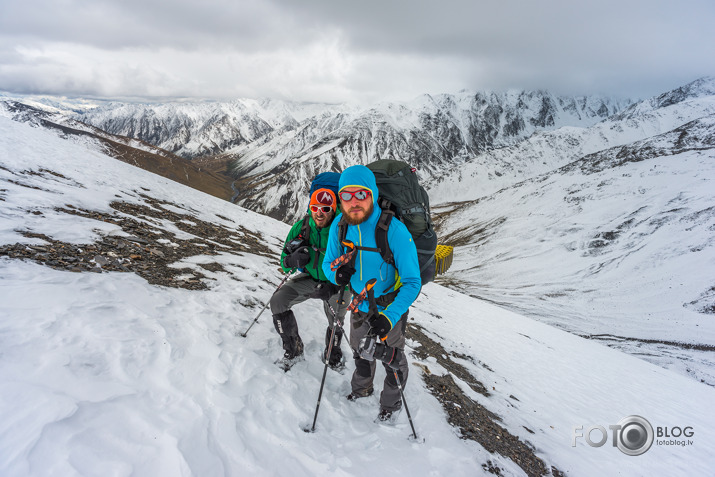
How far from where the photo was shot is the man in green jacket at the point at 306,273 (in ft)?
19.8

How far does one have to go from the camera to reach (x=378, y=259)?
4965 millimetres

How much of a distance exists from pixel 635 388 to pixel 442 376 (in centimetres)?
1364

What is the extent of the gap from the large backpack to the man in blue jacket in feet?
0.43

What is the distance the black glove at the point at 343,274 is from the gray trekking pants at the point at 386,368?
723mm

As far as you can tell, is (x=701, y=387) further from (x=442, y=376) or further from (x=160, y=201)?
(x=160, y=201)

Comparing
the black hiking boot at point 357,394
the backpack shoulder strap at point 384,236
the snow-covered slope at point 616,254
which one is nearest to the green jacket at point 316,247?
the backpack shoulder strap at point 384,236

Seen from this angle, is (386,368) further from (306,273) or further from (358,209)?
(358,209)

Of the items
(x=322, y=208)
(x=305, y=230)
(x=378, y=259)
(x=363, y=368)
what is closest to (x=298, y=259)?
(x=305, y=230)

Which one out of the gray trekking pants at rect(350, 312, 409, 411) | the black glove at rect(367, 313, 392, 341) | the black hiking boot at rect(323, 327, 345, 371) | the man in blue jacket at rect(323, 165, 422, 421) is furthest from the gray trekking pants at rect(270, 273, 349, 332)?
the black glove at rect(367, 313, 392, 341)

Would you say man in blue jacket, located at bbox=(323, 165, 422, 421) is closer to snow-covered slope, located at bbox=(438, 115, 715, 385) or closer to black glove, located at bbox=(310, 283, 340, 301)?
black glove, located at bbox=(310, 283, 340, 301)

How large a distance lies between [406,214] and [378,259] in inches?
35.7

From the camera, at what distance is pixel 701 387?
61.8 ft

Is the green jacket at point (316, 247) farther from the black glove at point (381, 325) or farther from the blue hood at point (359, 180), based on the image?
the black glove at point (381, 325)

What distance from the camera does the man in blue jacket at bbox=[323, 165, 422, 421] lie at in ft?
15.6
